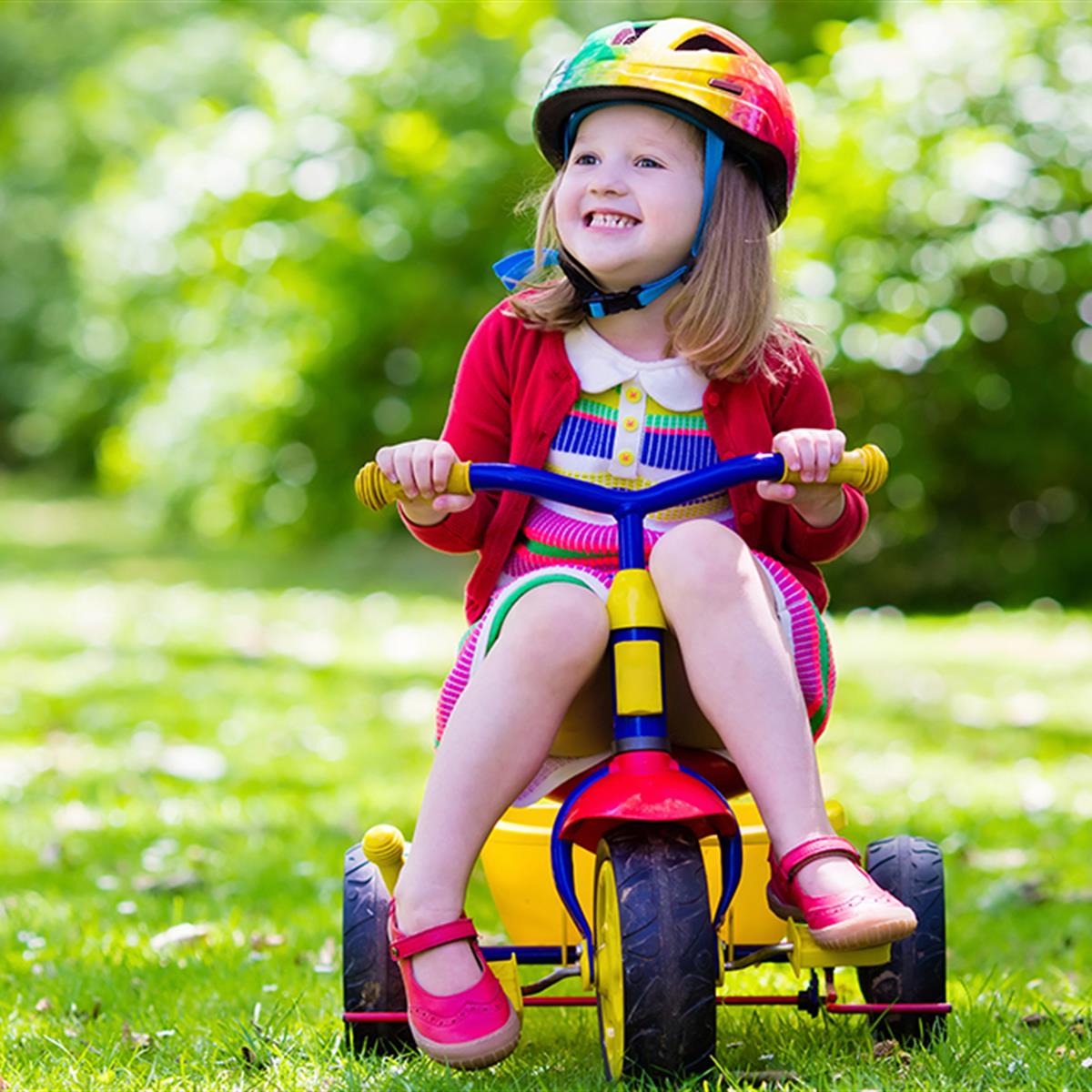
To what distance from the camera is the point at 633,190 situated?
2.76 meters

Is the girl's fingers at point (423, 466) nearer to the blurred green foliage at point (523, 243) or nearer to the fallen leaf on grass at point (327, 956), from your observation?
the fallen leaf on grass at point (327, 956)

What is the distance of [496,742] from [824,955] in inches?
20.3

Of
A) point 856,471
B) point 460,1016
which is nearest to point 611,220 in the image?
point 856,471

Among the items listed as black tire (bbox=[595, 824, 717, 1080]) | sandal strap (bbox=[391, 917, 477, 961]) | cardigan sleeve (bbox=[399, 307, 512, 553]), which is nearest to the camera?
black tire (bbox=[595, 824, 717, 1080])

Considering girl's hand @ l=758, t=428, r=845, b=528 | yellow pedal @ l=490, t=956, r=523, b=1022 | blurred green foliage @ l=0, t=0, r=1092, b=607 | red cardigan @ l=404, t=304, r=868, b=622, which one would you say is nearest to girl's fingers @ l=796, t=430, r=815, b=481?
girl's hand @ l=758, t=428, r=845, b=528

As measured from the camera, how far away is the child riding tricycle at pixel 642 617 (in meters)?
2.37

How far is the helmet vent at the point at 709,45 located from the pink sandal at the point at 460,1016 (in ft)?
4.52

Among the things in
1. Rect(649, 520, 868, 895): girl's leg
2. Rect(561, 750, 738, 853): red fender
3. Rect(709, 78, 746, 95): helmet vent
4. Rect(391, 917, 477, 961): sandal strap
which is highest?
Rect(709, 78, 746, 95): helmet vent

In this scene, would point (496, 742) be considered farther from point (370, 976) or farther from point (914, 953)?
point (914, 953)

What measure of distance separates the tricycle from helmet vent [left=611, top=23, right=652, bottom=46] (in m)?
0.71

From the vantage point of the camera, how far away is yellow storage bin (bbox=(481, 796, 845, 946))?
2553 mm

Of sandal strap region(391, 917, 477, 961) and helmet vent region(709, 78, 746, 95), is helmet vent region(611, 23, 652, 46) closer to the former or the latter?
helmet vent region(709, 78, 746, 95)

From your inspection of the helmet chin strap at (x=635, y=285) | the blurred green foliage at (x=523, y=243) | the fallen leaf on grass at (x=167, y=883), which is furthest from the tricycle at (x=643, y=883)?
the blurred green foliage at (x=523, y=243)

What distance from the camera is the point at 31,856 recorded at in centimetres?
403
